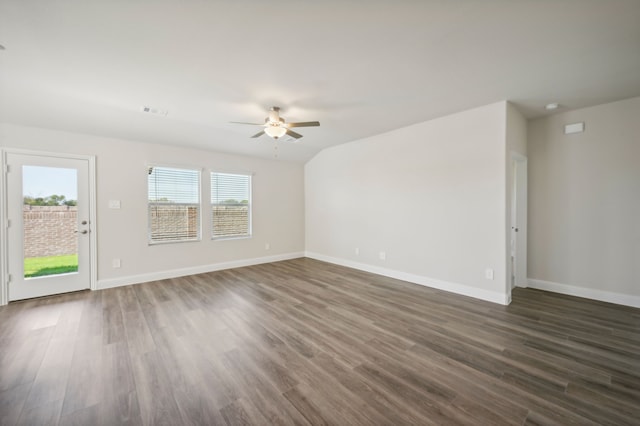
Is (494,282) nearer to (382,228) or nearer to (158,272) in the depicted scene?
(382,228)

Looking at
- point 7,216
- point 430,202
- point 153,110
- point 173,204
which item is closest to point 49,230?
point 7,216

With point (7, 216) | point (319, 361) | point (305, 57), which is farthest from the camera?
point (7, 216)

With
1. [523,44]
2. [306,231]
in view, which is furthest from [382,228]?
[523,44]

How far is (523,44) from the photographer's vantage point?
2.12 metres

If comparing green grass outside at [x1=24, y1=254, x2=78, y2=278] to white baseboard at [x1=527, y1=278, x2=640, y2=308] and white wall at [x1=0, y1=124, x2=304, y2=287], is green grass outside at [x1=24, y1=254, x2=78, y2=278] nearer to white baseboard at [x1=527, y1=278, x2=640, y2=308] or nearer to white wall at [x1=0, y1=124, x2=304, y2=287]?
white wall at [x1=0, y1=124, x2=304, y2=287]

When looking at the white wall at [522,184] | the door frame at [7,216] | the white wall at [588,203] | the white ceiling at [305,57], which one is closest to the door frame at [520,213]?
the white wall at [522,184]

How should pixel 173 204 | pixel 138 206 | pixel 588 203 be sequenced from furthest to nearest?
pixel 173 204 → pixel 138 206 → pixel 588 203

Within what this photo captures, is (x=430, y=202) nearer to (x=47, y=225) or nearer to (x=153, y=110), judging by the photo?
(x=153, y=110)

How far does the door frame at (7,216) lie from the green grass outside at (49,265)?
186 mm

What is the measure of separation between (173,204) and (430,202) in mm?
4686

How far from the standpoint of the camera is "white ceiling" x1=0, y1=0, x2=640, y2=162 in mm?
1762

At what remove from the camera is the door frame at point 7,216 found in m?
3.41

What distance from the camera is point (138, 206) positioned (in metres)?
4.39

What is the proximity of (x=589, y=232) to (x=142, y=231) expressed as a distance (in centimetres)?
704
